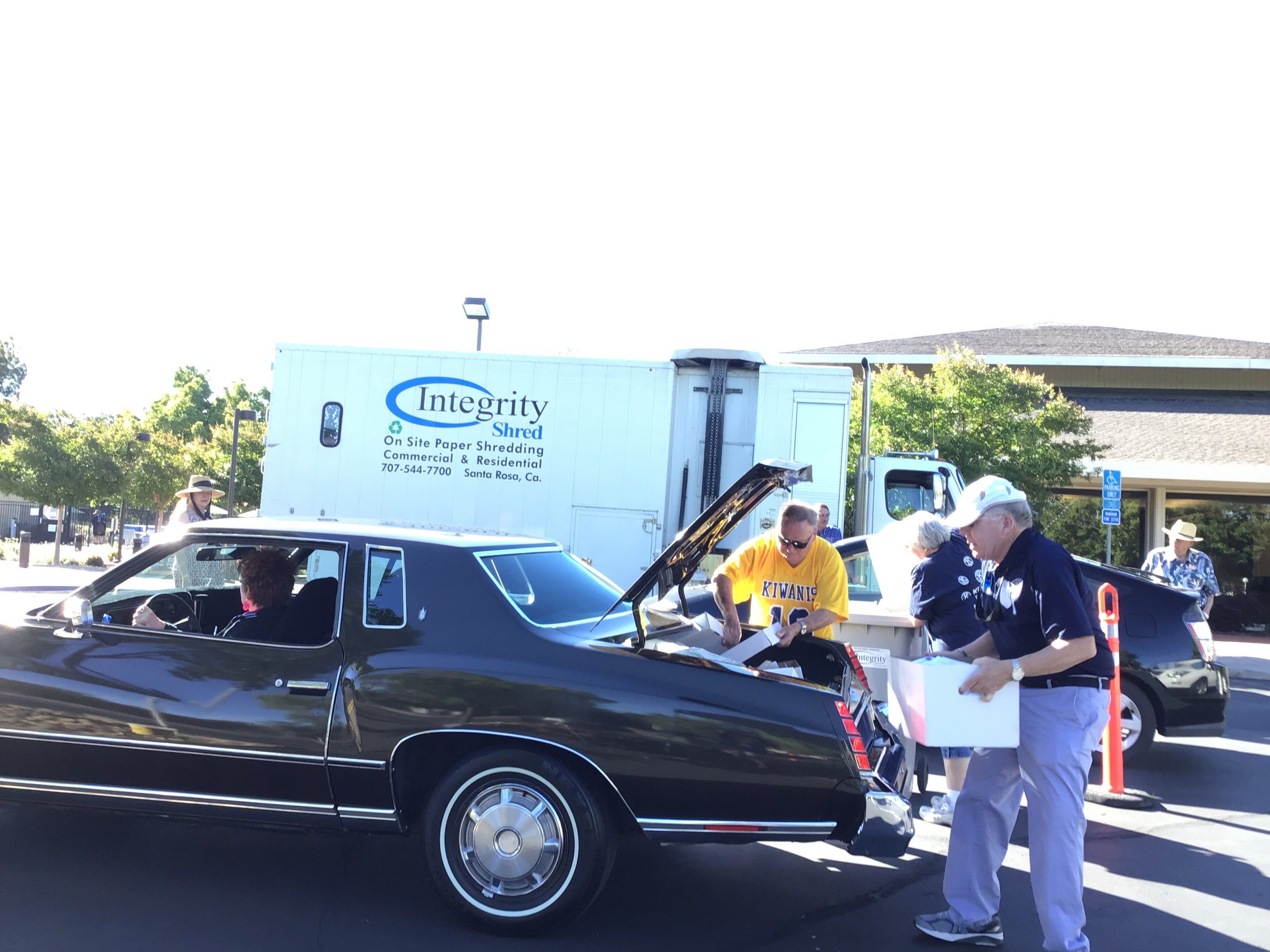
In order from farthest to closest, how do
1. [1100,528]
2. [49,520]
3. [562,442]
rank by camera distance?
[49,520] < [1100,528] < [562,442]

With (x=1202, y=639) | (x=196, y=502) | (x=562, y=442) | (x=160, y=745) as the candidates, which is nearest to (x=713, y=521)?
(x=160, y=745)

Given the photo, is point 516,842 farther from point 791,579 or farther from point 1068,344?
point 1068,344

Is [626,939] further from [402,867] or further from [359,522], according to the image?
[359,522]

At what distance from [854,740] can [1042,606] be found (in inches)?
33.3

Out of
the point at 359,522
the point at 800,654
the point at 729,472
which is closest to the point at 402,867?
the point at 359,522

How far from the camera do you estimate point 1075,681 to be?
369 cm

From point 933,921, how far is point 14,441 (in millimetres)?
27881

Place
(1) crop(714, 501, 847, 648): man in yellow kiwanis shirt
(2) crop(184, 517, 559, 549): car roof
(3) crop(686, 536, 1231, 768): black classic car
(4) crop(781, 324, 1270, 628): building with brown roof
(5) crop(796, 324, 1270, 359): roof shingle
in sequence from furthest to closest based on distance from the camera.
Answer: (5) crop(796, 324, 1270, 359): roof shingle < (4) crop(781, 324, 1270, 628): building with brown roof < (3) crop(686, 536, 1231, 768): black classic car < (1) crop(714, 501, 847, 648): man in yellow kiwanis shirt < (2) crop(184, 517, 559, 549): car roof

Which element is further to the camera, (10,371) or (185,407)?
(185,407)

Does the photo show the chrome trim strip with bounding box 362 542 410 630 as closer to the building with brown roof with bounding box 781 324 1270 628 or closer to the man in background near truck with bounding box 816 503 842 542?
the man in background near truck with bounding box 816 503 842 542

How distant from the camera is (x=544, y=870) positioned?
3.86 meters

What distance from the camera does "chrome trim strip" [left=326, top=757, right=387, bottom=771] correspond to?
391cm

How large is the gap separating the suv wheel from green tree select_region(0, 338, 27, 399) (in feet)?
169

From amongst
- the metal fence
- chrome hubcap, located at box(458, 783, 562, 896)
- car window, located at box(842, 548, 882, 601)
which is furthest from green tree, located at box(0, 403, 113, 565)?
chrome hubcap, located at box(458, 783, 562, 896)
